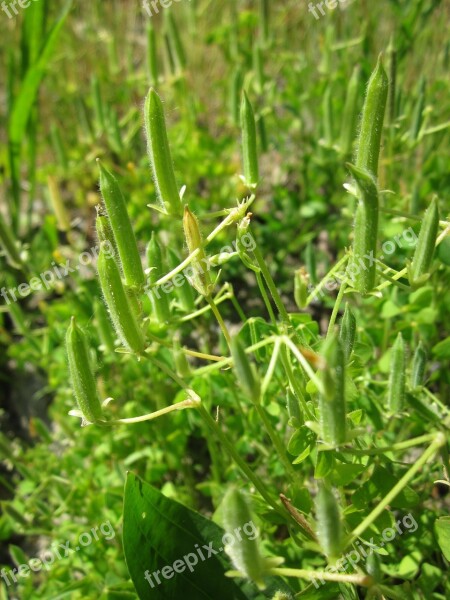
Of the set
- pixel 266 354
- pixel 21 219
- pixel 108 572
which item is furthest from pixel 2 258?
pixel 266 354

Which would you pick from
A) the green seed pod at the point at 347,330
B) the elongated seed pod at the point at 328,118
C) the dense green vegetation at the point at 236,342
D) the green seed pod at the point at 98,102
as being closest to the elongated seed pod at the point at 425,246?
the dense green vegetation at the point at 236,342

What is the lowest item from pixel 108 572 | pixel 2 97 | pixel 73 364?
pixel 108 572

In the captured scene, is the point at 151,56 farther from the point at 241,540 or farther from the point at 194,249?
the point at 241,540

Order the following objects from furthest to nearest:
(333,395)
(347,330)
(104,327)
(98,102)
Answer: (98,102), (104,327), (347,330), (333,395)

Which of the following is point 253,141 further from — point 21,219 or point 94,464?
point 21,219

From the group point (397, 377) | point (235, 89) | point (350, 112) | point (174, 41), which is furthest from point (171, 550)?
point (174, 41)

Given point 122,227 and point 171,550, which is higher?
point 122,227
